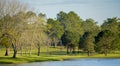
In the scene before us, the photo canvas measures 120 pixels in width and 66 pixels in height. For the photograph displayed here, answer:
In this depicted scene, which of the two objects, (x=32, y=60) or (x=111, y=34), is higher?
(x=111, y=34)

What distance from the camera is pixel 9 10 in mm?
A: 82812

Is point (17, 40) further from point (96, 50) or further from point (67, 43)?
point (67, 43)

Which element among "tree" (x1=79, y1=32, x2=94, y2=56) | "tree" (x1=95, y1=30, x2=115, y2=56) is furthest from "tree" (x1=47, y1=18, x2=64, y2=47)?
"tree" (x1=95, y1=30, x2=115, y2=56)

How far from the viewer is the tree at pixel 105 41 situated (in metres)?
116

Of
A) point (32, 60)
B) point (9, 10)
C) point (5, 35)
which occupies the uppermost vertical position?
point (9, 10)

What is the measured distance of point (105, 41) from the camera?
115688 millimetres

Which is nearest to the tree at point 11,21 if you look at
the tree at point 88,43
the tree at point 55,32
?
the tree at point 88,43

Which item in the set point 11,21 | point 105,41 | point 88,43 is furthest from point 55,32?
point 11,21

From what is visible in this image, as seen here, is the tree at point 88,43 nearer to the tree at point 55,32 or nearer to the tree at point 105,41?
the tree at point 105,41

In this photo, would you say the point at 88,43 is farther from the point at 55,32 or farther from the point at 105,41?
the point at 55,32

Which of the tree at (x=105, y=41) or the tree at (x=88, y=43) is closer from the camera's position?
the tree at (x=105, y=41)

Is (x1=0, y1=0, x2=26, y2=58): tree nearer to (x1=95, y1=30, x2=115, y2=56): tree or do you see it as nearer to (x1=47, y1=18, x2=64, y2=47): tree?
(x1=95, y1=30, x2=115, y2=56): tree

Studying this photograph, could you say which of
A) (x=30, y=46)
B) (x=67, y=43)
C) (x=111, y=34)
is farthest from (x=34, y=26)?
(x=67, y=43)

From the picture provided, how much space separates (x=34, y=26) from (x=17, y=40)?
6.37 m
